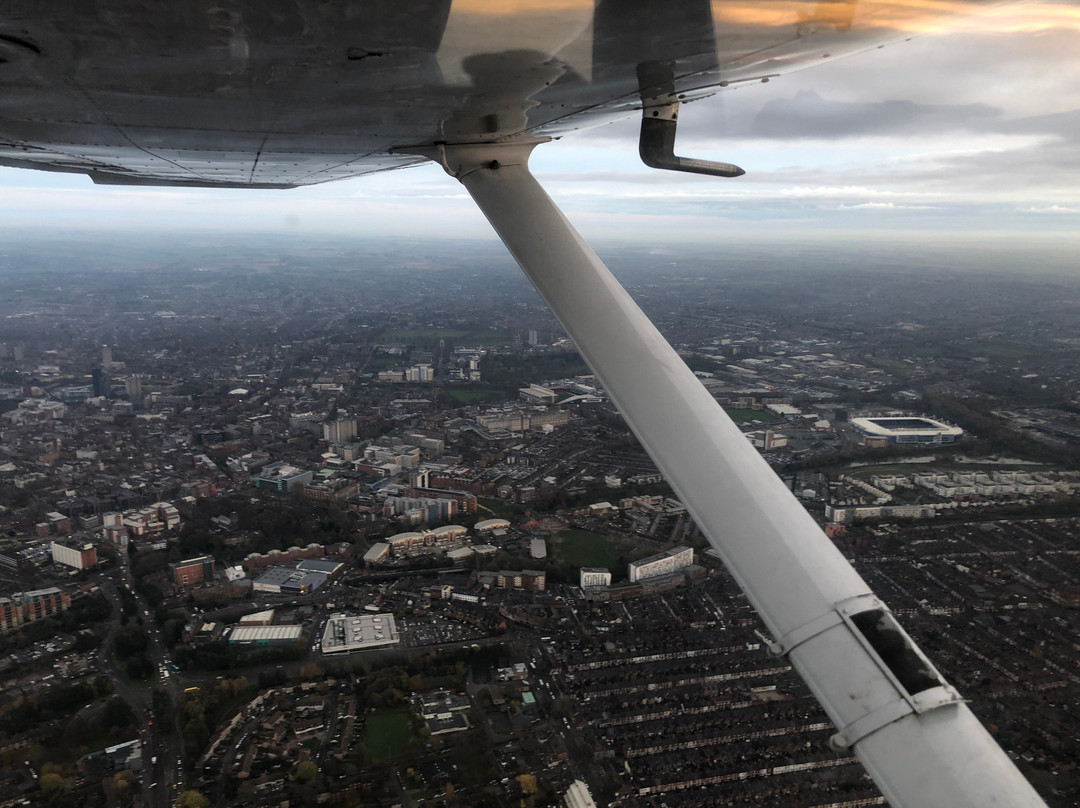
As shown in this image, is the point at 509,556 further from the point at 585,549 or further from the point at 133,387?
the point at 133,387

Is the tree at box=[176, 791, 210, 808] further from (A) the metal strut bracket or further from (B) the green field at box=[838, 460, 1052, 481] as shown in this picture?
(B) the green field at box=[838, 460, 1052, 481]

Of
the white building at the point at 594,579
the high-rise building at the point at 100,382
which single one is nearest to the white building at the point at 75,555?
the white building at the point at 594,579

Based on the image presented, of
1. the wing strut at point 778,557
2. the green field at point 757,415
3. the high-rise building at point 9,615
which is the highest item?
the wing strut at point 778,557

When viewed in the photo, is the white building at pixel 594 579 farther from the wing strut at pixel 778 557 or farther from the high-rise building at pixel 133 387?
the high-rise building at pixel 133 387

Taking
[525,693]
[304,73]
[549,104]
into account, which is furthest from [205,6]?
[525,693]

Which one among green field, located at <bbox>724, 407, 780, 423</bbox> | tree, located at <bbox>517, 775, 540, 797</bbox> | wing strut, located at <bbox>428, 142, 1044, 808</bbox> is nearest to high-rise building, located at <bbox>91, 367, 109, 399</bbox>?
green field, located at <bbox>724, 407, 780, 423</bbox>

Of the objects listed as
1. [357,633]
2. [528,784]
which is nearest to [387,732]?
[528,784]
